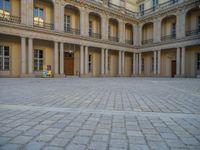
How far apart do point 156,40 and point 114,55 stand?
27.6 feet

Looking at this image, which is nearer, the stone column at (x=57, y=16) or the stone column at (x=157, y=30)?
the stone column at (x=57, y=16)

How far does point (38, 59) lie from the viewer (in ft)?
72.4

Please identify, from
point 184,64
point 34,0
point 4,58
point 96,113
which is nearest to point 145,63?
point 184,64

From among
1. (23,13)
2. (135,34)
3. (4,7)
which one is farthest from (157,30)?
(4,7)

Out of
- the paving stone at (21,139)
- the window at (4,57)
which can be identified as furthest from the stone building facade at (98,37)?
the paving stone at (21,139)

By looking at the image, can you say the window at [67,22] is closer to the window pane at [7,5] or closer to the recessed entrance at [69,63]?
the recessed entrance at [69,63]

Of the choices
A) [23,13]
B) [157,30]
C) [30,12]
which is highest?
[157,30]

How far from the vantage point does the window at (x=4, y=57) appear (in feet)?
63.5

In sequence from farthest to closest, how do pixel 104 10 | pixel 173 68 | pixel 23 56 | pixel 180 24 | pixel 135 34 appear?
1. pixel 135 34
2. pixel 173 68
3. pixel 104 10
4. pixel 180 24
5. pixel 23 56

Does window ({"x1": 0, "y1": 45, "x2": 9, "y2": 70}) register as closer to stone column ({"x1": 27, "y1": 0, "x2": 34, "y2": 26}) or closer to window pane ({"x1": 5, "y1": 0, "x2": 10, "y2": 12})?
stone column ({"x1": 27, "y1": 0, "x2": 34, "y2": 26})

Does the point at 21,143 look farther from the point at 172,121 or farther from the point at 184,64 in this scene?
the point at 184,64

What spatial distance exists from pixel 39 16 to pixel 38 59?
20.2ft

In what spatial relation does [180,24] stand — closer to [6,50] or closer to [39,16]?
[39,16]

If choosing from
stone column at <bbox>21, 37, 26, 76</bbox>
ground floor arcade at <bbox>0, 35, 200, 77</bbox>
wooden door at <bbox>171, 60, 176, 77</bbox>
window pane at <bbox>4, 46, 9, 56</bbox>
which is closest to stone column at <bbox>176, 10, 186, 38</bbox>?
ground floor arcade at <bbox>0, 35, 200, 77</bbox>
